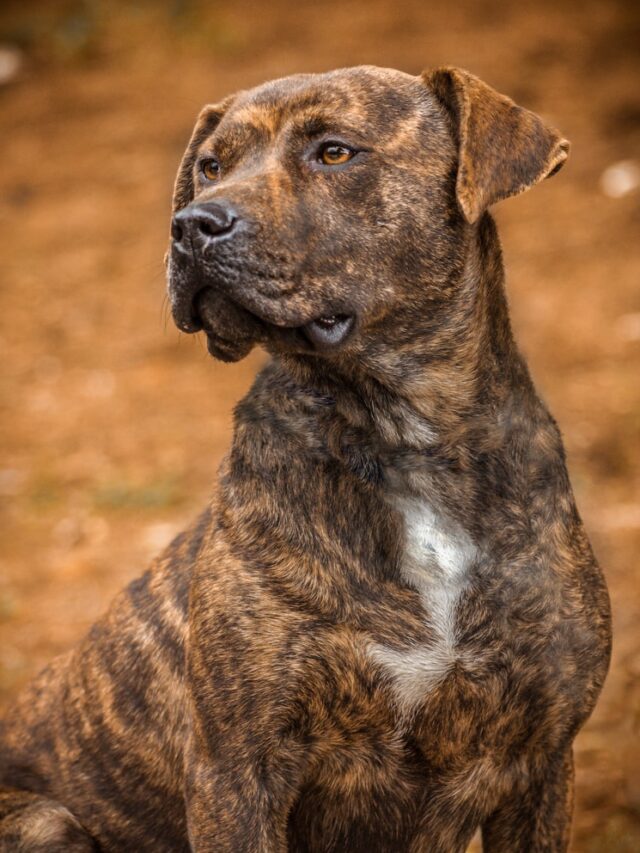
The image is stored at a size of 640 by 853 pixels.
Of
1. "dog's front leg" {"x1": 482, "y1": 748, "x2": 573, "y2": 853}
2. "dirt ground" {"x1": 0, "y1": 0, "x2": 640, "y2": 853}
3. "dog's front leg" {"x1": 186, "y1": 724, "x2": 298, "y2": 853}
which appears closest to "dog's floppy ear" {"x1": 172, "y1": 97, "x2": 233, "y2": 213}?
"dog's front leg" {"x1": 186, "y1": 724, "x2": 298, "y2": 853}

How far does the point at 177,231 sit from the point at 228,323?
0.82ft

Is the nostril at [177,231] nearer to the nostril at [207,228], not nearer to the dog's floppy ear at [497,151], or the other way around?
the nostril at [207,228]

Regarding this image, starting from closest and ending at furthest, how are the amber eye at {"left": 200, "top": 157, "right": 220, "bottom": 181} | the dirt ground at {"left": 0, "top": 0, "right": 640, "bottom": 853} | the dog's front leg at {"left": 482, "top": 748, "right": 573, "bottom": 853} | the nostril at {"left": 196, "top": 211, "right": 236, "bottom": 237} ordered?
1. the nostril at {"left": 196, "top": 211, "right": 236, "bottom": 237}
2. the dog's front leg at {"left": 482, "top": 748, "right": 573, "bottom": 853}
3. the amber eye at {"left": 200, "top": 157, "right": 220, "bottom": 181}
4. the dirt ground at {"left": 0, "top": 0, "right": 640, "bottom": 853}

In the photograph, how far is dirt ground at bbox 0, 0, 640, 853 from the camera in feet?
19.4

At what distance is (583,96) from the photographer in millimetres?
10359

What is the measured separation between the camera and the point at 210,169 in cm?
338

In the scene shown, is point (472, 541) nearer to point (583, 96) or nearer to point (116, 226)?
point (116, 226)

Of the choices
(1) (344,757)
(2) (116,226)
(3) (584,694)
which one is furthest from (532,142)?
(2) (116,226)

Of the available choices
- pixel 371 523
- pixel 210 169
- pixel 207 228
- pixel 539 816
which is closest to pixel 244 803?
pixel 371 523

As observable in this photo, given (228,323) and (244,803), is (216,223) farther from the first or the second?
(244,803)

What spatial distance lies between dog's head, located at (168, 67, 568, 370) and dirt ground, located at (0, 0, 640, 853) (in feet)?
7.02

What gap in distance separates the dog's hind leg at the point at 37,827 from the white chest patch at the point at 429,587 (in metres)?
→ 1.04

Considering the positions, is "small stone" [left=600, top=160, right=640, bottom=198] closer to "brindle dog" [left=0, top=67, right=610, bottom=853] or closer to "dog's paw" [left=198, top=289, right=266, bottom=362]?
"brindle dog" [left=0, top=67, right=610, bottom=853]

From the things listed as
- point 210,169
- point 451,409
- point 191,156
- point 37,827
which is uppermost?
point 191,156
